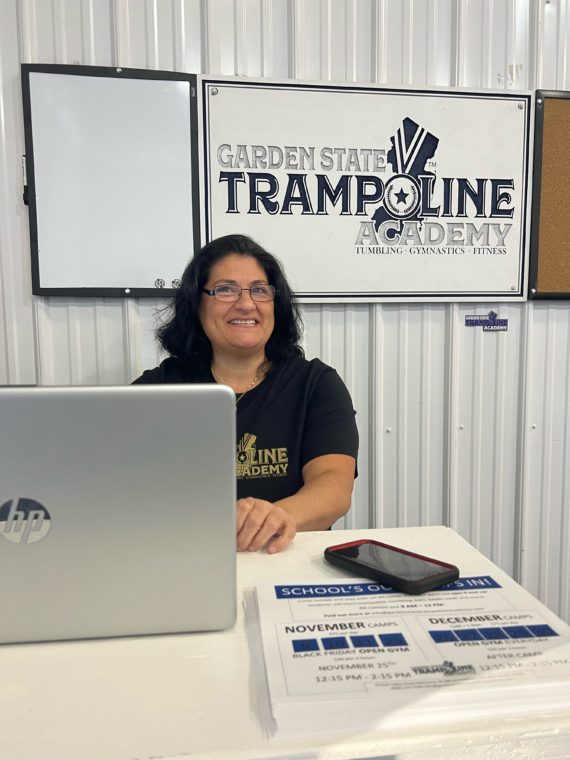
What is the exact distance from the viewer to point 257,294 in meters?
1.43

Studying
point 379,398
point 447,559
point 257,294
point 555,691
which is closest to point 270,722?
point 555,691

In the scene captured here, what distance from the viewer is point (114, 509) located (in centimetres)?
54

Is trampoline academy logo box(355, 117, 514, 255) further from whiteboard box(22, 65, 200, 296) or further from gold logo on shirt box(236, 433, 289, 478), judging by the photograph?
gold logo on shirt box(236, 433, 289, 478)

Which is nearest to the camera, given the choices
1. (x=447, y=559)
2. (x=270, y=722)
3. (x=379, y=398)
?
(x=270, y=722)

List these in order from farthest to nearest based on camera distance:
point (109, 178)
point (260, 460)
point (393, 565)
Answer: point (109, 178), point (260, 460), point (393, 565)

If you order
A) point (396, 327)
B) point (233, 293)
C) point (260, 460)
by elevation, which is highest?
point (233, 293)

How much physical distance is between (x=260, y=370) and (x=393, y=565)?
861 millimetres

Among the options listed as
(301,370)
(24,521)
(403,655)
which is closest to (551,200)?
(301,370)

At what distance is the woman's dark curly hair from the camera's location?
4.77ft

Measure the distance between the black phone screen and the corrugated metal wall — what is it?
1.03m

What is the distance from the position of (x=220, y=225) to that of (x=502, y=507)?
132cm

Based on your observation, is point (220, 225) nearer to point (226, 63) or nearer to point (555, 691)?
point (226, 63)

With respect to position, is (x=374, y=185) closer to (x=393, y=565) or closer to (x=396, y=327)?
(x=396, y=327)

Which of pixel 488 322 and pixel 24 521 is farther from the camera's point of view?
pixel 488 322
